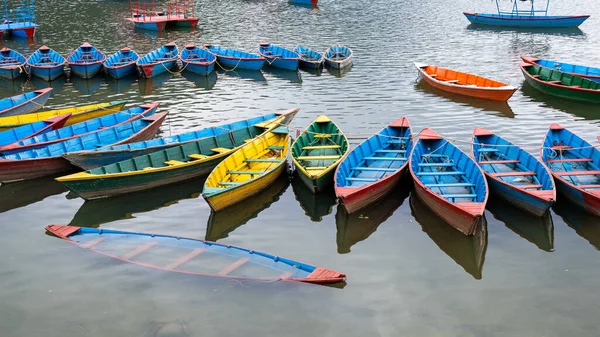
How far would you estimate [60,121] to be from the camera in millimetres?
21938

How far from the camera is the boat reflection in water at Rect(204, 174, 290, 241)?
16.9 m

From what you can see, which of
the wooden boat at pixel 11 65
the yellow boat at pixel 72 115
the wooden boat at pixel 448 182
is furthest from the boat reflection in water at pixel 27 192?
the wooden boat at pixel 11 65

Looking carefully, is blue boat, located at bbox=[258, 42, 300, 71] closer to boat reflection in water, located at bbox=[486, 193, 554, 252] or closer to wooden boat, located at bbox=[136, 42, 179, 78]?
wooden boat, located at bbox=[136, 42, 179, 78]

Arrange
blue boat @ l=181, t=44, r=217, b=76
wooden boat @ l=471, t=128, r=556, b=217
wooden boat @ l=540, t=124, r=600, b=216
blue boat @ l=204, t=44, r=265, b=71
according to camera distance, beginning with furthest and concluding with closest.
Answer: blue boat @ l=204, t=44, r=265, b=71 < blue boat @ l=181, t=44, r=217, b=76 < wooden boat @ l=540, t=124, r=600, b=216 < wooden boat @ l=471, t=128, r=556, b=217

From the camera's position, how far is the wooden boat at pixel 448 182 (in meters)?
15.4

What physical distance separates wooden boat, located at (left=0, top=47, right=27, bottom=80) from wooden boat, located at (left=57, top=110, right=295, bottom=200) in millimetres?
18171

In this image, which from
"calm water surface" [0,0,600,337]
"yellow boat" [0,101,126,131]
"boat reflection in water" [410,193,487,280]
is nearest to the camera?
"calm water surface" [0,0,600,337]

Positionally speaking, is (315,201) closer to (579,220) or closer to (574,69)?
(579,220)

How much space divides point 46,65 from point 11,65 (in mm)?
2121

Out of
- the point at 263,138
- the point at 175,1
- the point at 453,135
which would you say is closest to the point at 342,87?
the point at 453,135

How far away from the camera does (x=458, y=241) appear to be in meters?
15.8

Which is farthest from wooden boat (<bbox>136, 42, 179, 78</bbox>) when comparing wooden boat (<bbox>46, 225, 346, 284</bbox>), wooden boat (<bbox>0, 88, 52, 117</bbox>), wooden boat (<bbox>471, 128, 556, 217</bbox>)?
wooden boat (<bbox>471, 128, 556, 217</bbox>)

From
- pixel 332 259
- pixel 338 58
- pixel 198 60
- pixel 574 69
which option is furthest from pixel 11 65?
pixel 574 69

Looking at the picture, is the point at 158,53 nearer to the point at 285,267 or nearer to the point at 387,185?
the point at 387,185
